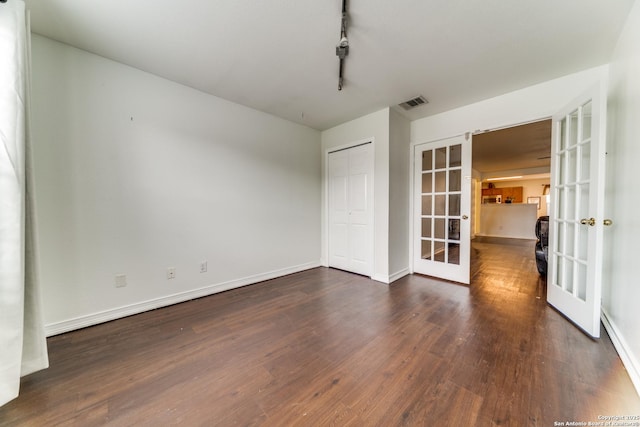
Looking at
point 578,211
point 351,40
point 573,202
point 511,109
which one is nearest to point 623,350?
point 578,211

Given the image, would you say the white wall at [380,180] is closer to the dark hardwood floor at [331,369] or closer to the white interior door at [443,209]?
the white interior door at [443,209]

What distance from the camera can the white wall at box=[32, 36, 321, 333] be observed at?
1.88m

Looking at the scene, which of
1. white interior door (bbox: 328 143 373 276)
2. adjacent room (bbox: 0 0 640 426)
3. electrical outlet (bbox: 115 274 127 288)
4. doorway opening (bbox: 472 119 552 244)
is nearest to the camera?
adjacent room (bbox: 0 0 640 426)

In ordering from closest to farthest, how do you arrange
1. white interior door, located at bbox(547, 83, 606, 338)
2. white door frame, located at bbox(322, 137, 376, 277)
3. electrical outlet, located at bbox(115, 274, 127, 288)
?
white interior door, located at bbox(547, 83, 606, 338) < electrical outlet, located at bbox(115, 274, 127, 288) < white door frame, located at bbox(322, 137, 376, 277)

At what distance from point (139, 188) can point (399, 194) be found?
314cm

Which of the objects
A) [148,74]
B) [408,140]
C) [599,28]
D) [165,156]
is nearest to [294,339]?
[165,156]

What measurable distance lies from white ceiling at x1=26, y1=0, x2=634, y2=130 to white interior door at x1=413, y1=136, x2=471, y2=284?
0.83m

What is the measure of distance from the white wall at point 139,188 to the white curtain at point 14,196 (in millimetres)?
661

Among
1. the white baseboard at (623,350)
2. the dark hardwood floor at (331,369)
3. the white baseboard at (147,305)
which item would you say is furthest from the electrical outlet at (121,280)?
the white baseboard at (623,350)

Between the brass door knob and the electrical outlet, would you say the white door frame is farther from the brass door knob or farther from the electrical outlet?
the electrical outlet

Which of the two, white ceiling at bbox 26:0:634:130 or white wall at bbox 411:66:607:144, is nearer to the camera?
white ceiling at bbox 26:0:634:130

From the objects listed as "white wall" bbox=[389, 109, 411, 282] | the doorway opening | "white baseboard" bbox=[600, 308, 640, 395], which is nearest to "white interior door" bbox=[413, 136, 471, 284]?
"white wall" bbox=[389, 109, 411, 282]

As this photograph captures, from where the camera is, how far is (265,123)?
3242 mm

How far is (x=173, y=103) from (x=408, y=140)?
3127mm
